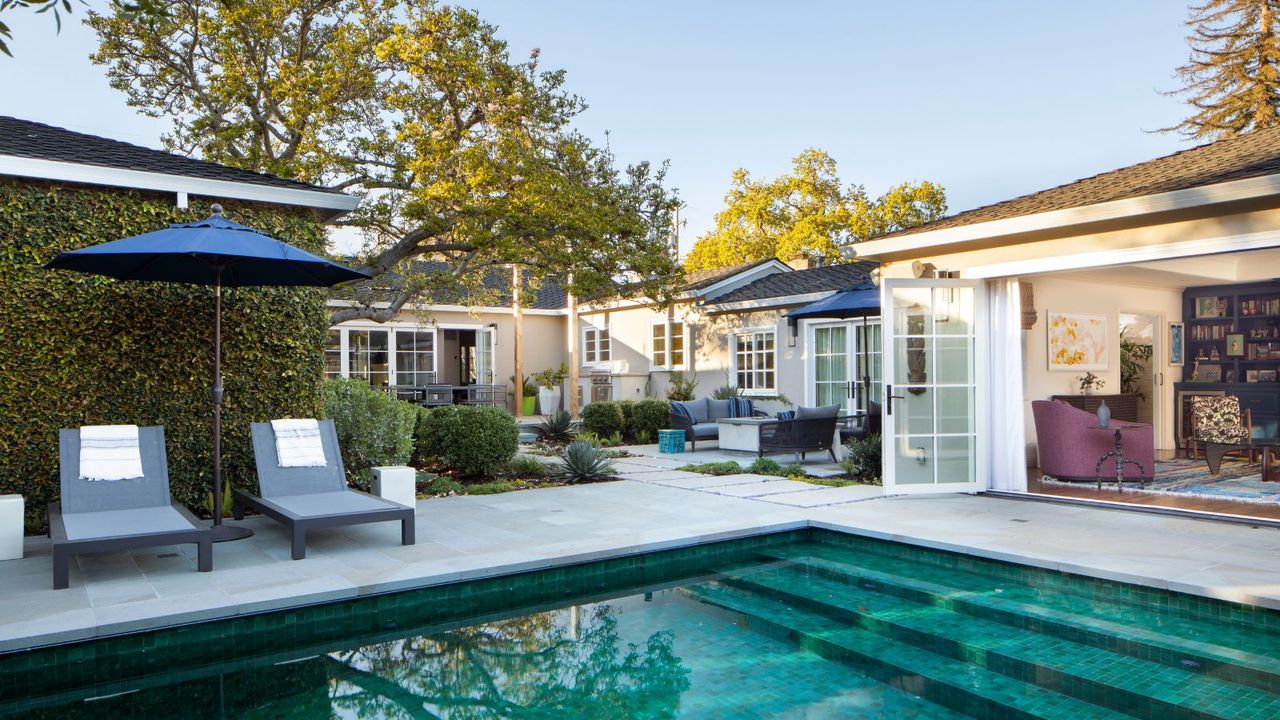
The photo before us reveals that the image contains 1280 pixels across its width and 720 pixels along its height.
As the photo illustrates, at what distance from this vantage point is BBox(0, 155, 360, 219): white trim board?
659 cm

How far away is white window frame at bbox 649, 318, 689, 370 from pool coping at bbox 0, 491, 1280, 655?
1225 cm

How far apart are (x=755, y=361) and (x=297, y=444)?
11.8 metres

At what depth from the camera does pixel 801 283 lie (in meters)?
17.4

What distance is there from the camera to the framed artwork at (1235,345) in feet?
40.2

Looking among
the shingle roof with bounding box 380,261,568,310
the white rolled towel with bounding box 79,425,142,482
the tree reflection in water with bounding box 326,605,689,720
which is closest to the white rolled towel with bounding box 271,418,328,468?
the white rolled towel with bounding box 79,425,142,482

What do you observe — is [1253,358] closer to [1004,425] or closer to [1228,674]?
[1004,425]

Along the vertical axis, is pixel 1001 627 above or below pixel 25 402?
below

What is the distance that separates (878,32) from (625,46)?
514cm

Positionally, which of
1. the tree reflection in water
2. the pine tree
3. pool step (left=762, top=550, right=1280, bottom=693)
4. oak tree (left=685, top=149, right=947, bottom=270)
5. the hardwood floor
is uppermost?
the pine tree

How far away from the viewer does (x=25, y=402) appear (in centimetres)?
665

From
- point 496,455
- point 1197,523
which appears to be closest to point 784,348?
point 496,455

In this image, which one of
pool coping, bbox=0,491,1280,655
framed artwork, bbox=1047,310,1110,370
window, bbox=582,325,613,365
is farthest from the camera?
window, bbox=582,325,613,365

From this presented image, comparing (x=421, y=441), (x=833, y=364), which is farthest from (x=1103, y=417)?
(x=421, y=441)

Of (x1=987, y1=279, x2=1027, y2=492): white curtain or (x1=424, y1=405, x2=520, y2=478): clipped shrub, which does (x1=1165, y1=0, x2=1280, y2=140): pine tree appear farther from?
(x1=424, y1=405, x2=520, y2=478): clipped shrub
